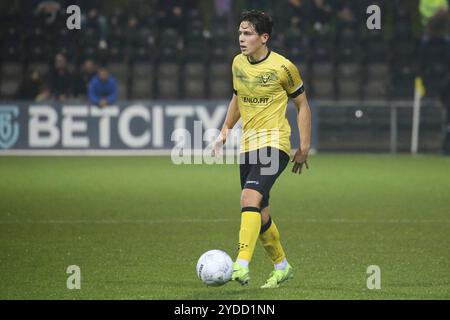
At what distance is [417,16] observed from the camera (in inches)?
1020

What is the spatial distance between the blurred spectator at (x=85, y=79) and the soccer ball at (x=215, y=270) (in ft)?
52.2

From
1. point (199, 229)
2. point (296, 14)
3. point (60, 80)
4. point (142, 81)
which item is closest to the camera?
point (199, 229)

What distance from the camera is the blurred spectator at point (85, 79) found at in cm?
2334

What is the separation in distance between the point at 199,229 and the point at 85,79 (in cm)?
1208

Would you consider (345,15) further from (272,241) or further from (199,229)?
(272,241)

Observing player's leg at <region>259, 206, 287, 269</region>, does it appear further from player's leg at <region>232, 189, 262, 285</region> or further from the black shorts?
player's leg at <region>232, 189, 262, 285</region>

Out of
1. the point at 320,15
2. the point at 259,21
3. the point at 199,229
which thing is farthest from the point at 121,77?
the point at 259,21

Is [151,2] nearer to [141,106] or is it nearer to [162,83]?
[162,83]

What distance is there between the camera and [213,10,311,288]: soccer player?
816 centimetres

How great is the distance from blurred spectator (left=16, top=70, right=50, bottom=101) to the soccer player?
15.3 meters

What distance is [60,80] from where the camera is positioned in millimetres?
23219

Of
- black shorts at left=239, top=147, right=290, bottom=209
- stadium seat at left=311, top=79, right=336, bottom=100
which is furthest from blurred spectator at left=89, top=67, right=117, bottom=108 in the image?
black shorts at left=239, top=147, right=290, bottom=209

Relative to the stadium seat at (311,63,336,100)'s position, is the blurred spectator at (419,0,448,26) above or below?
above
